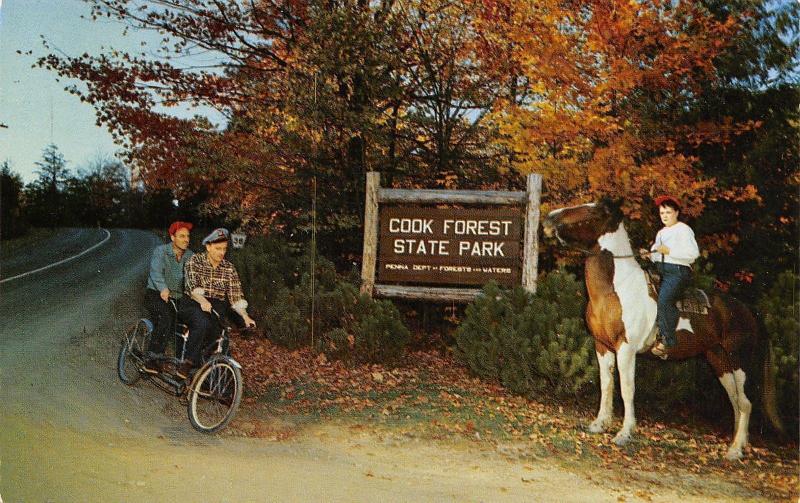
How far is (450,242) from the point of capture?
23.3ft

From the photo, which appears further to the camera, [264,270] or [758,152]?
[264,270]

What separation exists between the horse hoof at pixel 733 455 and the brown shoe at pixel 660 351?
867 mm

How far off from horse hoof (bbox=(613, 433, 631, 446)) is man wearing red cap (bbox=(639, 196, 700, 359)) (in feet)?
2.60

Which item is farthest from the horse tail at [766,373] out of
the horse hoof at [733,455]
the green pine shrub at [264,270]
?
the green pine shrub at [264,270]

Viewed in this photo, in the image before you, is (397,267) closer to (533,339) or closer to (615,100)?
(533,339)

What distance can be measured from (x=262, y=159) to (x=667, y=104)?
459cm

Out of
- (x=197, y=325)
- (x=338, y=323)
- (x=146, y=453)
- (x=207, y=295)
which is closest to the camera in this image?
(x=146, y=453)

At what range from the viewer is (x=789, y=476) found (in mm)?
5270

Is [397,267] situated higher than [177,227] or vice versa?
[177,227]

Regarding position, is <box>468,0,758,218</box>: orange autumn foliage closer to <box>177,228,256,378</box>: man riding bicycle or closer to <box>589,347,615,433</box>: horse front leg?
<box>589,347,615,433</box>: horse front leg

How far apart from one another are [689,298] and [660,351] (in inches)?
19.9

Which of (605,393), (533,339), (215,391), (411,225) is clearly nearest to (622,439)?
(605,393)

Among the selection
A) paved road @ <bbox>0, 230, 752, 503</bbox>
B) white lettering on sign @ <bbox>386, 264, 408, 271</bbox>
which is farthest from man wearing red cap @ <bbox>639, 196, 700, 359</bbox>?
white lettering on sign @ <bbox>386, 264, 408, 271</bbox>

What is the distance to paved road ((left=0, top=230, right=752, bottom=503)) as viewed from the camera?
4.79 meters
